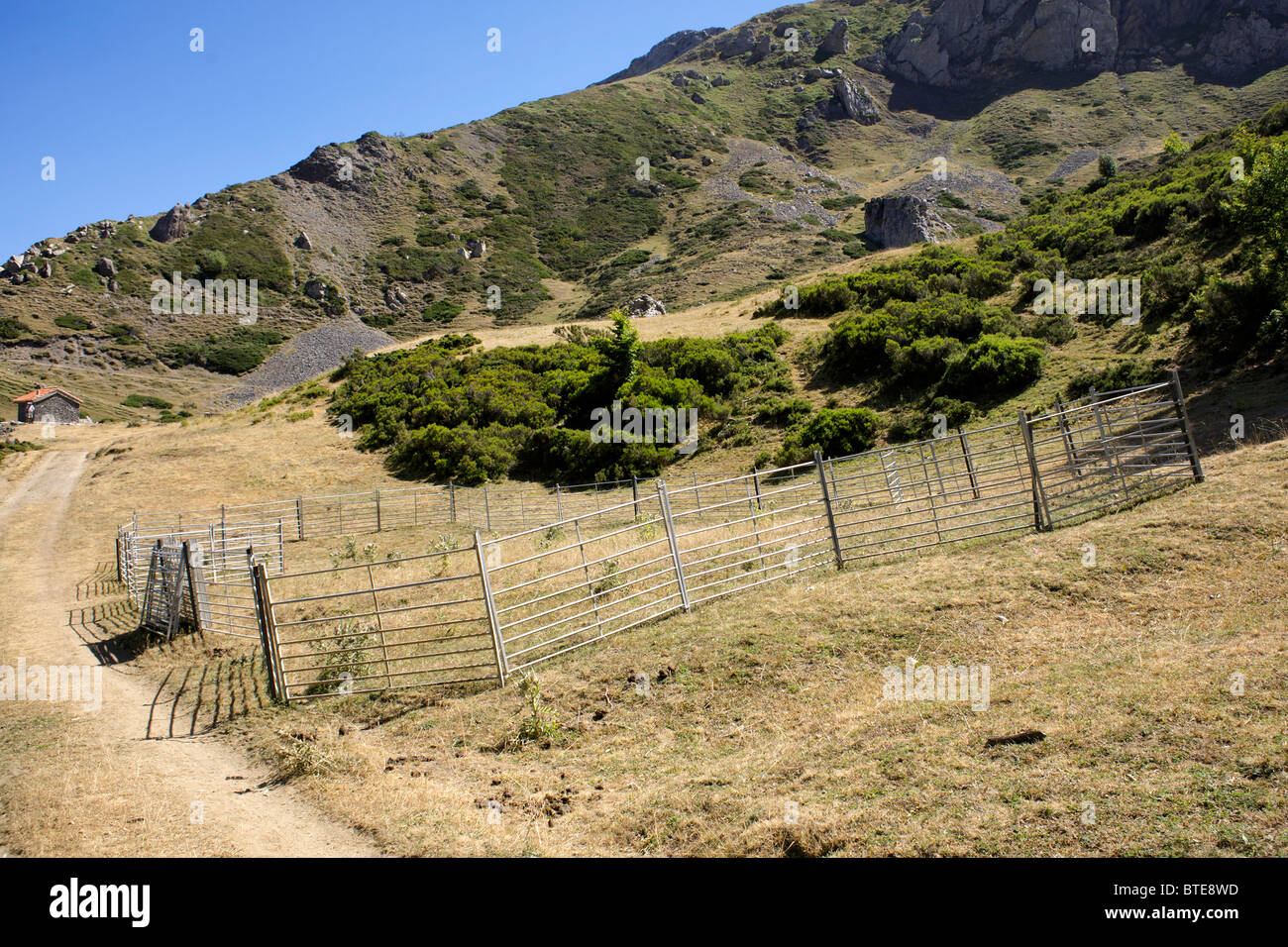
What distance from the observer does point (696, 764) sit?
5.66m

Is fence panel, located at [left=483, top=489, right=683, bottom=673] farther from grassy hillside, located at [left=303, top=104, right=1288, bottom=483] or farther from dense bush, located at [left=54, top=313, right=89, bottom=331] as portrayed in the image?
dense bush, located at [left=54, top=313, right=89, bottom=331]

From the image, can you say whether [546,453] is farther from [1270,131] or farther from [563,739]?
[1270,131]

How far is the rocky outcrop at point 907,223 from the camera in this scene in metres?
64.9

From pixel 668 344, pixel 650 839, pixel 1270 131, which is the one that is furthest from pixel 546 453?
pixel 1270 131

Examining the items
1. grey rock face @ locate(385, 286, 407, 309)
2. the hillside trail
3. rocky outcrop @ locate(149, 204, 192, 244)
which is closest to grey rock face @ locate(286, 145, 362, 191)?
rocky outcrop @ locate(149, 204, 192, 244)

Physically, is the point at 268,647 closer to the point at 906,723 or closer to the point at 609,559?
the point at 609,559

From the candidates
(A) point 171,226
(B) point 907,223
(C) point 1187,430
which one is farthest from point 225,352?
(C) point 1187,430

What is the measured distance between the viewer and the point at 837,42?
450ft

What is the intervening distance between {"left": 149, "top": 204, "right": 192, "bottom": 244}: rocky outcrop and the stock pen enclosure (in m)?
76.3

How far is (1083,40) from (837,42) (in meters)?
49.4

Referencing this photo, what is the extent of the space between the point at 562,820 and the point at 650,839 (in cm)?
81

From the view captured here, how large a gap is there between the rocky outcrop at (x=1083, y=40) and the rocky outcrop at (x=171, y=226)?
118079 millimetres

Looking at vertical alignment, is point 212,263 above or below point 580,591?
above

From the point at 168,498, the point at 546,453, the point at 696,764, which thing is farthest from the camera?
the point at 546,453
